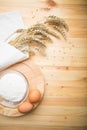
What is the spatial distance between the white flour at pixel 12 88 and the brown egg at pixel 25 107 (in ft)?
0.09

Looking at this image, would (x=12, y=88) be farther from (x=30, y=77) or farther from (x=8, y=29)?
(x=8, y=29)

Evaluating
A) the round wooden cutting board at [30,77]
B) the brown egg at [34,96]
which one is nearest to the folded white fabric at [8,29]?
the round wooden cutting board at [30,77]

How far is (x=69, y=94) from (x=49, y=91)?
9 cm

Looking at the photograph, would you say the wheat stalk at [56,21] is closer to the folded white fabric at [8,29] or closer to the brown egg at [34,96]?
the folded white fabric at [8,29]

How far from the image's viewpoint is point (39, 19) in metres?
1.21

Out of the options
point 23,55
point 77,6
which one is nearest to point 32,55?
point 23,55

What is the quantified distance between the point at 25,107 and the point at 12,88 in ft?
0.30

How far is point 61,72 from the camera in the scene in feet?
3.86

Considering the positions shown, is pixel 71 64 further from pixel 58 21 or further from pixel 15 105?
pixel 15 105

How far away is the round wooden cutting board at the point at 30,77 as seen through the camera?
110 cm

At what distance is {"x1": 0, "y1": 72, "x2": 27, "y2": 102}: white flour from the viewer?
42.4 inches

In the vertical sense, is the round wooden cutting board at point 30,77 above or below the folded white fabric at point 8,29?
below

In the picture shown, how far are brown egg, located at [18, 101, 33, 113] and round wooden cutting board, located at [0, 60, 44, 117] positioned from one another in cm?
3

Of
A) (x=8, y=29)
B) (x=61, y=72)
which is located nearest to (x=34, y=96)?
(x=61, y=72)
